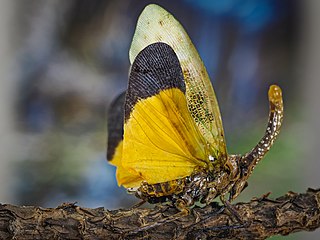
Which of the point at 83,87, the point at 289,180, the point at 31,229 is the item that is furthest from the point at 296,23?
the point at 31,229

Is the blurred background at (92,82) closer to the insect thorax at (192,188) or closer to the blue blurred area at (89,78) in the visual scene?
the blue blurred area at (89,78)

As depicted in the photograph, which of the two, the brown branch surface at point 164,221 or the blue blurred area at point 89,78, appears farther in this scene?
the blue blurred area at point 89,78

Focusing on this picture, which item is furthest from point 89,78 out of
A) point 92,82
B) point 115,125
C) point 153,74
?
point 153,74

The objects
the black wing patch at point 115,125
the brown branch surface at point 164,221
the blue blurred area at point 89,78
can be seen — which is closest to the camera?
the brown branch surface at point 164,221

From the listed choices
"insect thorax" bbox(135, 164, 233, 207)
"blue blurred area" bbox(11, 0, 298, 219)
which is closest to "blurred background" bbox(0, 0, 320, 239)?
"blue blurred area" bbox(11, 0, 298, 219)

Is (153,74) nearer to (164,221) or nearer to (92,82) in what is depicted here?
(164,221)


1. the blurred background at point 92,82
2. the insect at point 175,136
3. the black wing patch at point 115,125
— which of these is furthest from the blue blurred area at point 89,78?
the insect at point 175,136

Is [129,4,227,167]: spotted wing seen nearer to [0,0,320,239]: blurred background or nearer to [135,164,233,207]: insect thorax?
[135,164,233,207]: insect thorax
